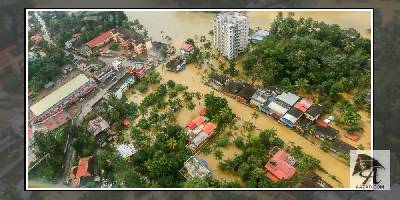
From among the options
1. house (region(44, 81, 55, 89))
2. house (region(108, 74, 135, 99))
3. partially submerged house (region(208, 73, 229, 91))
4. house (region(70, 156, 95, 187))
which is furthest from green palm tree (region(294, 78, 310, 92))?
house (region(44, 81, 55, 89))

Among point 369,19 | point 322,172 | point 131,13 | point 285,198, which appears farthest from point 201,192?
point 369,19

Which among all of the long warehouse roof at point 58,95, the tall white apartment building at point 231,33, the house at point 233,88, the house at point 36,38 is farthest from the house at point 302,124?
the house at point 36,38

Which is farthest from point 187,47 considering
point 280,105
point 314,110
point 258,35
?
point 314,110

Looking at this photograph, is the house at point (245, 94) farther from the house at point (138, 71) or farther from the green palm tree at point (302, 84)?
the house at point (138, 71)

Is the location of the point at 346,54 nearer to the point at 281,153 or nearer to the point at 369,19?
the point at 369,19

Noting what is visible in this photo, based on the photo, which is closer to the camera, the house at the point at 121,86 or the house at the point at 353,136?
the house at the point at 353,136

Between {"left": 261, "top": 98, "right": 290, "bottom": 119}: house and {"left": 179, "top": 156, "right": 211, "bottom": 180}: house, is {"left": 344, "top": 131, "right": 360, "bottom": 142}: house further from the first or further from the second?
{"left": 179, "top": 156, "right": 211, "bottom": 180}: house
